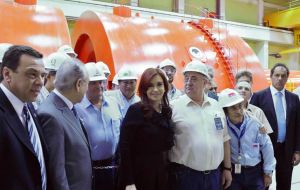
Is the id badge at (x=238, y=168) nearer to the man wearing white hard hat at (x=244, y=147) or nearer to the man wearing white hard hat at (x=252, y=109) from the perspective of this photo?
the man wearing white hard hat at (x=244, y=147)

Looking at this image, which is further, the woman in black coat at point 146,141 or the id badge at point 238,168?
the id badge at point 238,168

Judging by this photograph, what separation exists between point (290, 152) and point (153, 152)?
1908 mm

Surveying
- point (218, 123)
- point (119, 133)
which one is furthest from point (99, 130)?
point (218, 123)

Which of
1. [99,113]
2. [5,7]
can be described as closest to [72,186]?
[99,113]

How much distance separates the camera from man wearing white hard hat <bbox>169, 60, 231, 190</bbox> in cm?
246

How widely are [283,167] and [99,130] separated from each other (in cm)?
207

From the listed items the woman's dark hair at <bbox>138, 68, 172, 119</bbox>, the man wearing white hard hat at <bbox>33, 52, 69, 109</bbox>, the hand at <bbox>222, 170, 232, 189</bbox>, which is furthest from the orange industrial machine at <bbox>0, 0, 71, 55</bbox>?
the hand at <bbox>222, 170, 232, 189</bbox>

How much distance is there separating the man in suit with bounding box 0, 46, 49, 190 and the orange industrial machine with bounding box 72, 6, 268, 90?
317cm

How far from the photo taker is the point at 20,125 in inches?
61.6

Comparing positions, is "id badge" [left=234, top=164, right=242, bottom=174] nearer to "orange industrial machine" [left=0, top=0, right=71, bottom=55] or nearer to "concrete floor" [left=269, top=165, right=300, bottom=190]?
"concrete floor" [left=269, top=165, right=300, bottom=190]

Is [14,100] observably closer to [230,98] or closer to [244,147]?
[230,98]

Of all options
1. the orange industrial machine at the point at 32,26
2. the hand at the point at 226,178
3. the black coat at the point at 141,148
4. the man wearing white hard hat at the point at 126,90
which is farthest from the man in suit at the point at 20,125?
the orange industrial machine at the point at 32,26

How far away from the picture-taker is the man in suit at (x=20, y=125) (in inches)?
58.6

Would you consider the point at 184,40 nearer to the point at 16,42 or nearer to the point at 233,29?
the point at 16,42
